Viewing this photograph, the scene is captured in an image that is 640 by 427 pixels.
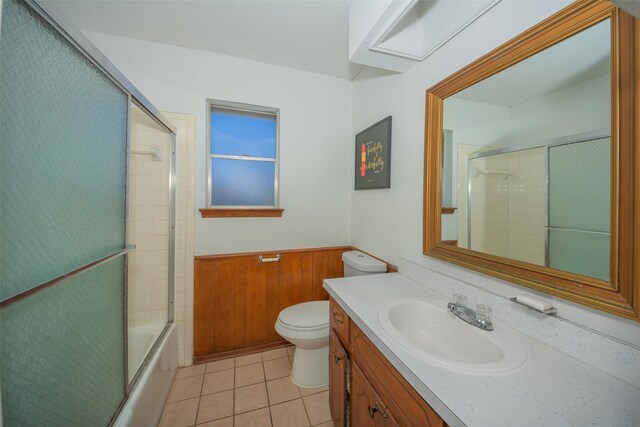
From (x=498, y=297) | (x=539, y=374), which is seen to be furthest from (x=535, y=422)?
(x=498, y=297)

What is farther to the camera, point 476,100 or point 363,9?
point 363,9

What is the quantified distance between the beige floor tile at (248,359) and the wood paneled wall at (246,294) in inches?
2.0

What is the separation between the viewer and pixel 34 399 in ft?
2.26

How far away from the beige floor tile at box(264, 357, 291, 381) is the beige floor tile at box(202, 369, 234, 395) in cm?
25

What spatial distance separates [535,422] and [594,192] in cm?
64

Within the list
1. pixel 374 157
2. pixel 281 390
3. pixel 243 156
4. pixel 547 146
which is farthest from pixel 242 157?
pixel 547 146

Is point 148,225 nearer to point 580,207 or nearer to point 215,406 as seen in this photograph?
point 215,406

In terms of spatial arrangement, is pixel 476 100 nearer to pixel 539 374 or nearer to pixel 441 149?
pixel 441 149

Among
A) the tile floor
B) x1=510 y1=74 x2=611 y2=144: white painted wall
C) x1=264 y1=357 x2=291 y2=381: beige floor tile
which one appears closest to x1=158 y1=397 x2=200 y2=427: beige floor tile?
the tile floor

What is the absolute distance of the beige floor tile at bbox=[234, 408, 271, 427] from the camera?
1319 millimetres

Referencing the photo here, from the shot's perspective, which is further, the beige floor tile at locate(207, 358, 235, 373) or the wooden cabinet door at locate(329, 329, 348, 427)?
the beige floor tile at locate(207, 358, 235, 373)

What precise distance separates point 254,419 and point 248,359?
0.55 meters

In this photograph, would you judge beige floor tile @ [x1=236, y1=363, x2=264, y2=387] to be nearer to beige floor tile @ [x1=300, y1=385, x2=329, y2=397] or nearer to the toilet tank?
beige floor tile @ [x1=300, y1=385, x2=329, y2=397]

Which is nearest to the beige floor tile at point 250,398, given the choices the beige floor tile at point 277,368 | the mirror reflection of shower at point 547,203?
the beige floor tile at point 277,368
